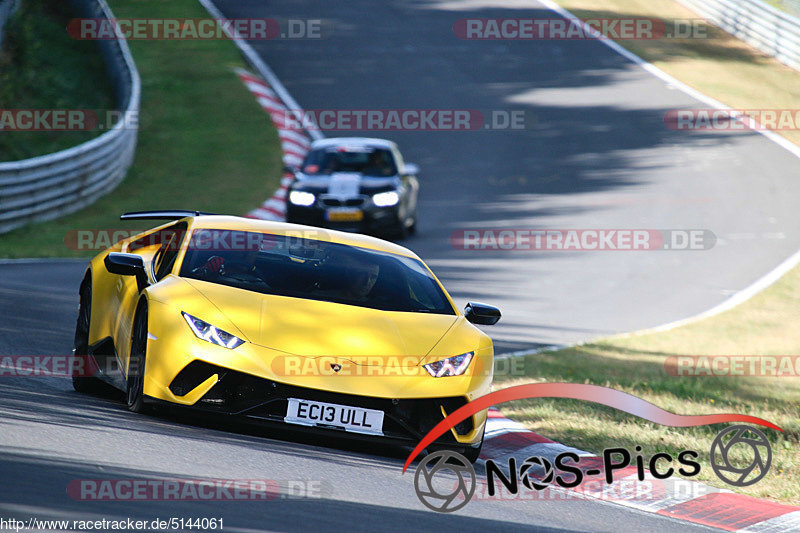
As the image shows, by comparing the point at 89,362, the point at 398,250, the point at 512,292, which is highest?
the point at 398,250

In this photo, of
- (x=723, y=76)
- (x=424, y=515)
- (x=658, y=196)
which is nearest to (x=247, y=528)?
(x=424, y=515)

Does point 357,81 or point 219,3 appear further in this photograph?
point 219,3

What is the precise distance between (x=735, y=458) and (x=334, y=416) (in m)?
2.77

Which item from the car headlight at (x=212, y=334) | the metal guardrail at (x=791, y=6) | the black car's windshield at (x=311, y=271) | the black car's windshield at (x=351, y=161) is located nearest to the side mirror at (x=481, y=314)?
the black car's windshield at (x=311, y=271)

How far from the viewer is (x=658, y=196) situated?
23.0 meters

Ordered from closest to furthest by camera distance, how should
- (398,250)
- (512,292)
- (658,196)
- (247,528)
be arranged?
(247,528), (398,250), (512,292), (658,196)

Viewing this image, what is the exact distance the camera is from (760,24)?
122 feet

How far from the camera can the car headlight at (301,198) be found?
1858 cm

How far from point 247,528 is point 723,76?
30.8 meters

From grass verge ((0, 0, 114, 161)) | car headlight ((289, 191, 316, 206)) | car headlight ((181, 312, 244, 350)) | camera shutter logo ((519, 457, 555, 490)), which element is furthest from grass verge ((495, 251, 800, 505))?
grass verge ((0, 0, 114, 161))

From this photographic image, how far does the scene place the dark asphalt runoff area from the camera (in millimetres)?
5770

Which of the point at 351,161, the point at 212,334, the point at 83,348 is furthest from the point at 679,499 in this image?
the point at 351,161

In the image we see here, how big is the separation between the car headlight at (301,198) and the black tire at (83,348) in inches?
384

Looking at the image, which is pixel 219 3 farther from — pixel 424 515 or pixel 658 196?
pixel 424 515
